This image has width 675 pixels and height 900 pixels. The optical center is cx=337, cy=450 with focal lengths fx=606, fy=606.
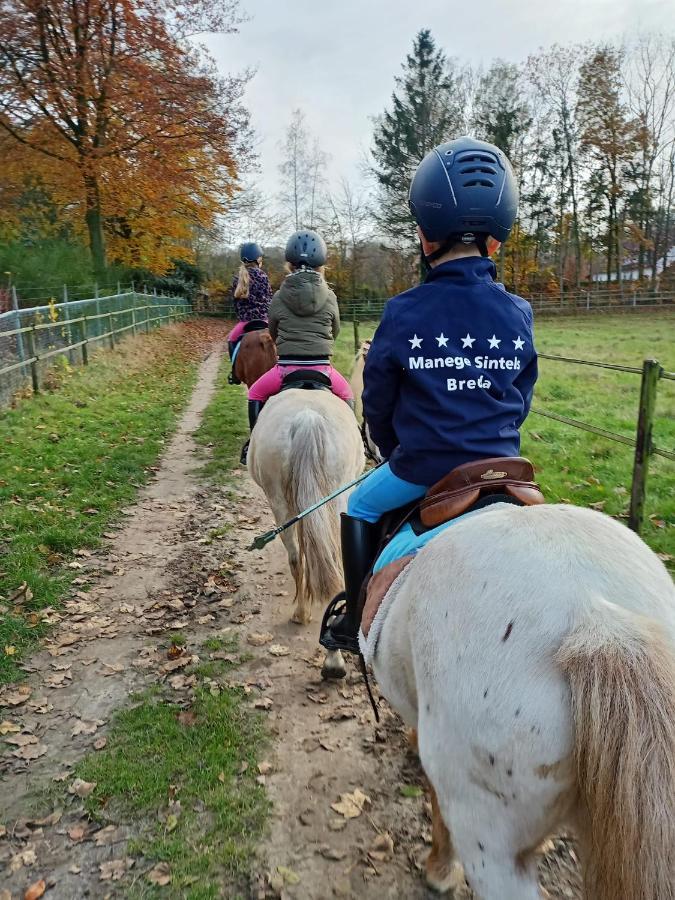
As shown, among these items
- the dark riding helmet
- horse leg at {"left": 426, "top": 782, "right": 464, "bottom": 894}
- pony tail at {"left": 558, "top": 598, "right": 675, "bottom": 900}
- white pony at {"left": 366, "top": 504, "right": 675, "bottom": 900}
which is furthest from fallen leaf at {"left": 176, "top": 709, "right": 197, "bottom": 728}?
the dark riding helmet

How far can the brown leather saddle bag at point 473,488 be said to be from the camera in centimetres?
208

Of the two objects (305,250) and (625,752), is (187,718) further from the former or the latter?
(305,250)

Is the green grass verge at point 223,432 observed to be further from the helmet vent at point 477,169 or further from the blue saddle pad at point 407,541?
the helmet vent at point 477,169

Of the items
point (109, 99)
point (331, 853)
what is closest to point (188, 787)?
point (331, 853)

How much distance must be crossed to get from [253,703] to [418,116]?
128 ft

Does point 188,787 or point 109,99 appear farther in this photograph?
point 109,99

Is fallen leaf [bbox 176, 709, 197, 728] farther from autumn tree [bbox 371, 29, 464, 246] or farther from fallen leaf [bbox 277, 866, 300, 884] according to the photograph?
autumn tree [bbox 371, 29, 464, 246]

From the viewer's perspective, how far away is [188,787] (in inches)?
126

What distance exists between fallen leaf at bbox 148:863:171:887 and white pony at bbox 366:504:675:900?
70.3 inches

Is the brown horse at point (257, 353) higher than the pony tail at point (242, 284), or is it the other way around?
the pony tail at point (242, 284)

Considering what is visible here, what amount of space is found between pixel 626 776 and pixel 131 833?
262 cm

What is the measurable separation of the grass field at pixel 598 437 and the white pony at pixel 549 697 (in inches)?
175

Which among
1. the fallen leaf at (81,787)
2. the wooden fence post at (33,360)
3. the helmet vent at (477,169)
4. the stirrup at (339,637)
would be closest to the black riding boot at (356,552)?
the stirrup at (339,637)

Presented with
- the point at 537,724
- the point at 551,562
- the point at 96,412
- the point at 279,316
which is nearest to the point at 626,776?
the point at 537,724
